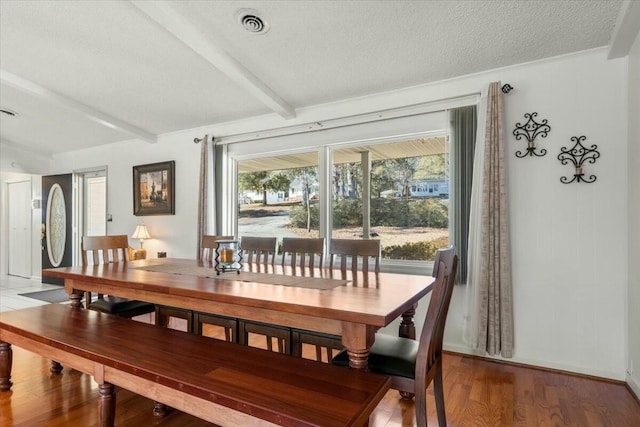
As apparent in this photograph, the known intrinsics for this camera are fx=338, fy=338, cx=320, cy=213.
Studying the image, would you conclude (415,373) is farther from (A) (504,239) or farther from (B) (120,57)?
(B) (120,57)

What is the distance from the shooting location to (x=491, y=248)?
278cm

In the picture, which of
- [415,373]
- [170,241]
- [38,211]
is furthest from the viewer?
[38,211]

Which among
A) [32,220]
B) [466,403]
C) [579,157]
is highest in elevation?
[579,157]

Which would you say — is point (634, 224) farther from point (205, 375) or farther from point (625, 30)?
point (205, 375)

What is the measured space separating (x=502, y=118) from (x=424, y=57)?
822 mm

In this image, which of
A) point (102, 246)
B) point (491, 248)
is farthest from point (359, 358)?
point (102, 246)

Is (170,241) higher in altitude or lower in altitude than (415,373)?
higher

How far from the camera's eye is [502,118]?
9.21 feet

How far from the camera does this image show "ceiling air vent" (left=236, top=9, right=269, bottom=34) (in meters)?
2.34

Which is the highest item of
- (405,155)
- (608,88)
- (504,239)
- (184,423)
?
(608,88)

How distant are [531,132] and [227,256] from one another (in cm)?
263

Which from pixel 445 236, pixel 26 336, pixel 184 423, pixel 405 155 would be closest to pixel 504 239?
pixel 445 236

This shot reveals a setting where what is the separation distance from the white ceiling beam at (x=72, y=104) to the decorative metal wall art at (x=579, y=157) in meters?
5.05

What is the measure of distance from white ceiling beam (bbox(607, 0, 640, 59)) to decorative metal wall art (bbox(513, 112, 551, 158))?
2.03 ft
